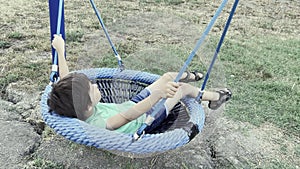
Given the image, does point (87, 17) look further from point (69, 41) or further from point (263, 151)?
point (263, 151)

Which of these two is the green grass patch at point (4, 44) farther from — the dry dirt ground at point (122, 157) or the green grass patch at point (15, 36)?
the green grass patch at point (15, 36)

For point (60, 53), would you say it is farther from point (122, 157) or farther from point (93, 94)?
point (122, 157)

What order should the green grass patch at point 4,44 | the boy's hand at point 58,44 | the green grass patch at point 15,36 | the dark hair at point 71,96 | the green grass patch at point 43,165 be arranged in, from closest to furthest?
the dark hair at point 71,96, the green grass patch at point 43,165, the boy's hand at point 58,44, the green grass patch at point 4,44, the green grass patch at point 15,36

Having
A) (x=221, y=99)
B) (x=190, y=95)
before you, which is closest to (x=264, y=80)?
(x=221, y=99)

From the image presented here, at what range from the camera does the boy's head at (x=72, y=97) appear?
1.57 metres

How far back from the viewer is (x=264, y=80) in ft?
9.21

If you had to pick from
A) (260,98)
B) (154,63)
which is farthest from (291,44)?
(154,63)

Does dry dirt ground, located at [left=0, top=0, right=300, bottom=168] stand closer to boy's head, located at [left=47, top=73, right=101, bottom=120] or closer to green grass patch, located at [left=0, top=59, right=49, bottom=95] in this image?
green grass patch, located at [left=0, top=59, right=49, bottom=95]

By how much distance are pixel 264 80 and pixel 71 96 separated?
65.2 inches

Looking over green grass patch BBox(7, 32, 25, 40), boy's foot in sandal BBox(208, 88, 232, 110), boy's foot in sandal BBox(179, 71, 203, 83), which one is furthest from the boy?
green grass patch BBox(7, 32, 25, 40)

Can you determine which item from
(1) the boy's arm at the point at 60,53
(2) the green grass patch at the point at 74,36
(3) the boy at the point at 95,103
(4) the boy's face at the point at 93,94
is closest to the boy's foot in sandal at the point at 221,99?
(3) the boy at the point at 95,103

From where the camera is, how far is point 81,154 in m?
1.88

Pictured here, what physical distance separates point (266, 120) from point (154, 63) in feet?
2.68

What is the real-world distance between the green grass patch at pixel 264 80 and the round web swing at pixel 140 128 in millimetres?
535
